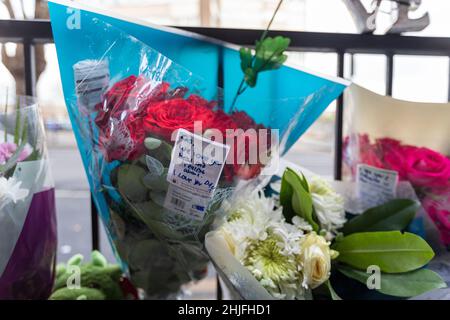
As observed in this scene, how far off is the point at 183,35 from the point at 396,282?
18.0 inches

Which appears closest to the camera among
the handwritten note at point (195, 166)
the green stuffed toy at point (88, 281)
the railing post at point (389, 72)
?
the handwritten note at point (195, 166)

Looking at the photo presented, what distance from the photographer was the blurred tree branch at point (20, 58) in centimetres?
63

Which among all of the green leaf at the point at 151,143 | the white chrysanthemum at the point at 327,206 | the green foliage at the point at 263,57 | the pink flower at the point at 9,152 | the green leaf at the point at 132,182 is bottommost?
the white chrysanthemum at the point at 327,206

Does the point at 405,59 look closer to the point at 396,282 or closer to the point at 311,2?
the point at 311,2

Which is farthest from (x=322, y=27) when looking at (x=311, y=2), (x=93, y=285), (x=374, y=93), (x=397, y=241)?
(x=93, y=285)

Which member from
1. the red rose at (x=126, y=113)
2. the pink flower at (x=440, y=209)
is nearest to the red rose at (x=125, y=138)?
Answer: the red rose at (x=126, y=113)

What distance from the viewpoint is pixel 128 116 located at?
46 centimetres

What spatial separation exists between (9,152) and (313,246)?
0.41 m

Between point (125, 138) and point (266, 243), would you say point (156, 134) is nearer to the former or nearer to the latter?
point (125, 138)

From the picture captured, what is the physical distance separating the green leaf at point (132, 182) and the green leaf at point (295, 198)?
20 centimetres

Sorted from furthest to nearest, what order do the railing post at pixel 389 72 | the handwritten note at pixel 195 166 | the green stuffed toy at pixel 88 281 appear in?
the railing post at pixel 389 72
the green stuffed toy at pixel 88 281
the handwritten note at pixel 195 166

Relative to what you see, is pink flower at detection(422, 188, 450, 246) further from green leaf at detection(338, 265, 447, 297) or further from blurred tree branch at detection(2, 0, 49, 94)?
blurred tree branch at detection(2, 0, 49, 94)

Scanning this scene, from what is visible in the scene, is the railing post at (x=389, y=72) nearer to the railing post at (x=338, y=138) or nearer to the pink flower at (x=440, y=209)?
the railing post at (x=338, y=138)

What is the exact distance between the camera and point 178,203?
1.53 feet
